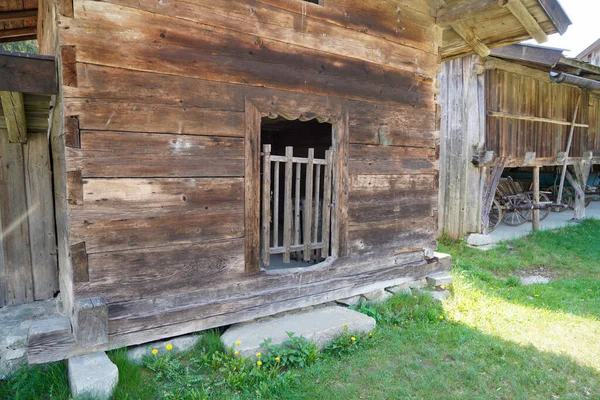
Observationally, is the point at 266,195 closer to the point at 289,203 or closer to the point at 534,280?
the point at 289,203

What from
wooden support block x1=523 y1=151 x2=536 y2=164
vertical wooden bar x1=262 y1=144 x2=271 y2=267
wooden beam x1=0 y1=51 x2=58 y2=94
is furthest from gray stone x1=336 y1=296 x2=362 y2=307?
wooden support block x1=523 y1=151 x2=536 y2=164

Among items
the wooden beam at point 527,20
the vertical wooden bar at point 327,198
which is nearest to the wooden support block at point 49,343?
the vertical wooden bar at point 327,198

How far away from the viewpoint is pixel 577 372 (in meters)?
3.84

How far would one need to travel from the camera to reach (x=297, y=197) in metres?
4.77

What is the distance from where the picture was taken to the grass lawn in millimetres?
3268

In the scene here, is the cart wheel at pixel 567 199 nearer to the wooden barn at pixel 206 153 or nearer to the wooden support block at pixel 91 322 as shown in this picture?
the wooden barn at pixel 206 153

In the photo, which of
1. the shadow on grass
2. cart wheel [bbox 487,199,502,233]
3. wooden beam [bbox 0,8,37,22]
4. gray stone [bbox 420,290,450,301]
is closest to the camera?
the shadow on grass

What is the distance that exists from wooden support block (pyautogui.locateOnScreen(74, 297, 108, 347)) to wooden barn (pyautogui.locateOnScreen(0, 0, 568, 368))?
0.04ft

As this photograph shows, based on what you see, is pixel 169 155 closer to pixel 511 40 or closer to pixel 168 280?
pixel 168 280

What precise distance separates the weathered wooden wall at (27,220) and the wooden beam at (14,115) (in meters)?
0.14

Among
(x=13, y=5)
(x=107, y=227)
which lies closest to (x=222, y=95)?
(x=107, y=227)

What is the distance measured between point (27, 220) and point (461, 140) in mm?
8498

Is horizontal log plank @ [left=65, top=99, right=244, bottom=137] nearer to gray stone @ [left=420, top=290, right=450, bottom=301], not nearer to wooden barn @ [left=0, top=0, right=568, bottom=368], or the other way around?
wooden barn @ [left=0, top=0, right=568, bottom=368]

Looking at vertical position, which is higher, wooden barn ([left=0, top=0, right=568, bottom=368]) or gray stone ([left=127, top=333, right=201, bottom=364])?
wooden barn ([left=0, top=0, right=568, bottom=368])
